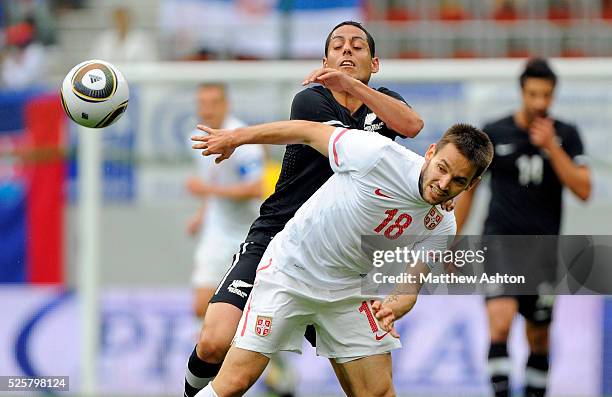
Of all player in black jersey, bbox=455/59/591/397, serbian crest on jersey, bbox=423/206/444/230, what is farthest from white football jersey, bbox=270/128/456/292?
player in black jersey, bbox=455/59/591/397

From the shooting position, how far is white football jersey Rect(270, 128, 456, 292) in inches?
215

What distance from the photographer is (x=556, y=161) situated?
26.7 ft

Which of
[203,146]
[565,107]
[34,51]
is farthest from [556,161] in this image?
[34,51]

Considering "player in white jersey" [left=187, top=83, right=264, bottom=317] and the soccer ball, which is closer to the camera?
the soccer ball

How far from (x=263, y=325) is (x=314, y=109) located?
3.77 feet

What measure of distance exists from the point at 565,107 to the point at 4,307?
5285 mm

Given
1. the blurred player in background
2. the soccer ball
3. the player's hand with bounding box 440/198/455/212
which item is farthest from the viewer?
the blurred player in background

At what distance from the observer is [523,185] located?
8.35 meters

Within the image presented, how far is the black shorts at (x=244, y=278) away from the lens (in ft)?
20.1

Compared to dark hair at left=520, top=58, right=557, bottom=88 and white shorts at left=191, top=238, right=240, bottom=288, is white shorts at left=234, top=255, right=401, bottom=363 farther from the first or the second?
white shorts at left=191, top=238, right=240, bottom=288

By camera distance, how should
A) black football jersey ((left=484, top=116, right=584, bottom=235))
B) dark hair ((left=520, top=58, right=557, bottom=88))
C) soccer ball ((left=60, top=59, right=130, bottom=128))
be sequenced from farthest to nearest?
black football jersey ((left=484, top=116, right=584, bottom=235)) < dark hair ((left=520, top=58, right=557, bottom=88)) < soccer ball ((left=60, top=59, right=130, bottom=128))

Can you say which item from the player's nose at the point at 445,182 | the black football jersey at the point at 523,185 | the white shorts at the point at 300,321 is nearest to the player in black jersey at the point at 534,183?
the black football jersey at the point at 523,185

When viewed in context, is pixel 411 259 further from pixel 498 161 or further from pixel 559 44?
pixel 559 44

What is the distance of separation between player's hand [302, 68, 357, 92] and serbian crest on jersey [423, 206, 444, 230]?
2.35 feet
